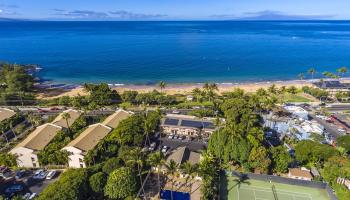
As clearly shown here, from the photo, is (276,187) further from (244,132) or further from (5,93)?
(5,93)

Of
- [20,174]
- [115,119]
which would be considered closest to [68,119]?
[115,119]

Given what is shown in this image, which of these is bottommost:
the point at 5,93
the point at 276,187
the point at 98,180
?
the point at 276,187

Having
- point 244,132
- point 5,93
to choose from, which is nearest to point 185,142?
point 244,132

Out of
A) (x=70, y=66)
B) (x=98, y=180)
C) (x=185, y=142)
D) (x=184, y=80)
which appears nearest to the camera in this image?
(x=98, y=180)

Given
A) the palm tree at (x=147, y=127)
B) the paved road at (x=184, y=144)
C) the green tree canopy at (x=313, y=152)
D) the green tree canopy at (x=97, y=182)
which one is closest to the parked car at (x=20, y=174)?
the green tree canopy at (x=97, y=182)

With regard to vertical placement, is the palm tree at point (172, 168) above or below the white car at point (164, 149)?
above

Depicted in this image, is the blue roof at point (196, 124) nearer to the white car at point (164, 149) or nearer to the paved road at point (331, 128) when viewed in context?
the white car at point (164, 149)
